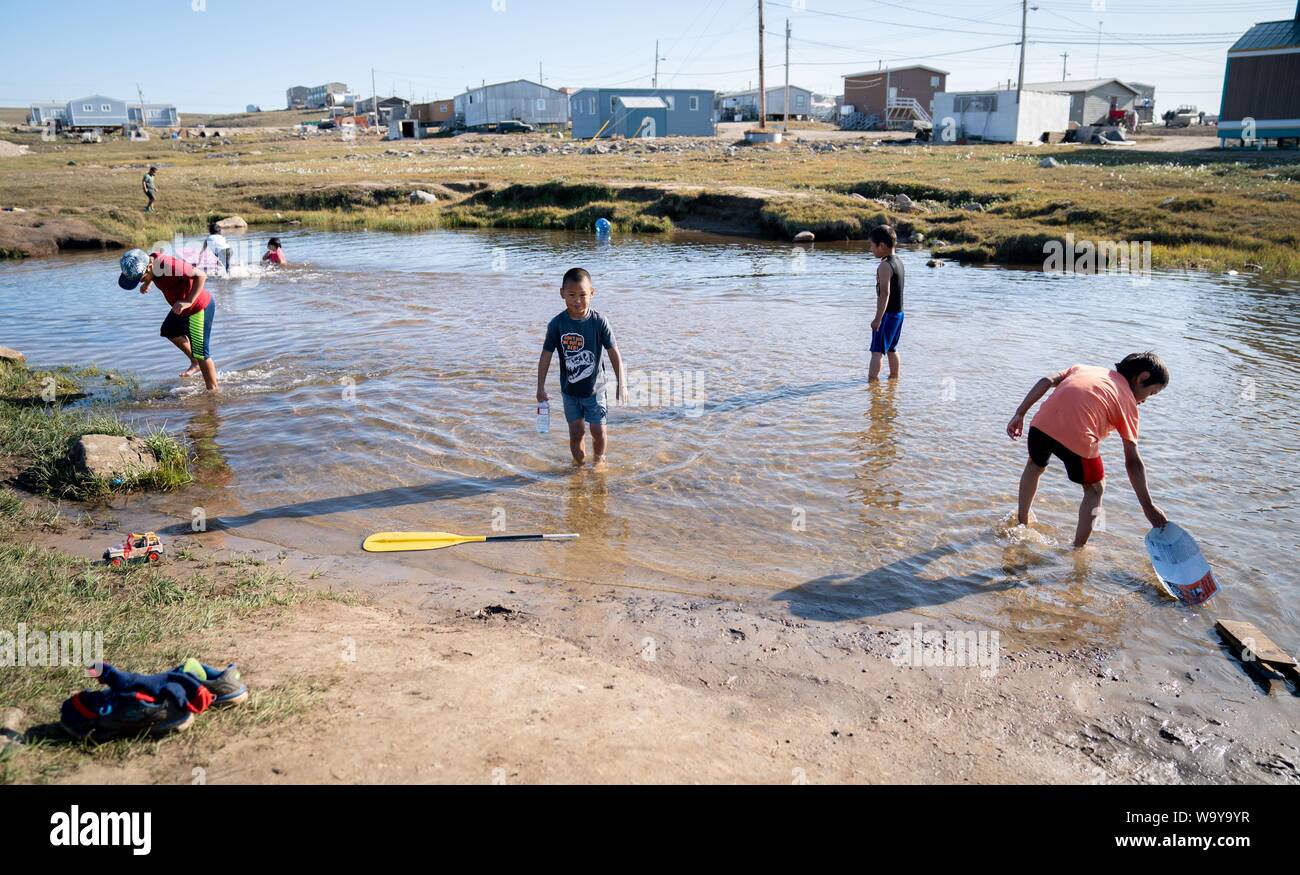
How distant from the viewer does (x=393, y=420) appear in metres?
9.25

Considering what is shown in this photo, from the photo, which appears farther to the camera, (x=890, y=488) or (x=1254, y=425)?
(x=1254, y=425)

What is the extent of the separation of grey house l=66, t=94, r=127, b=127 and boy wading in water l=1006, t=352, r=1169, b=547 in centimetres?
10569

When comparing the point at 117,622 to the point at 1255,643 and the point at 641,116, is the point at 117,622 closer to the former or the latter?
the point at 1255,643

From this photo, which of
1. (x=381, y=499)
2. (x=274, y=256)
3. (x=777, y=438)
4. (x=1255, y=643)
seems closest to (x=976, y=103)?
(x=274, y=256)

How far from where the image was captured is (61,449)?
24.5ft

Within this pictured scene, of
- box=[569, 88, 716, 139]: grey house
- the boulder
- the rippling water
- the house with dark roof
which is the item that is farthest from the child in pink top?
box=[569, 88, 716, 139]: grey house

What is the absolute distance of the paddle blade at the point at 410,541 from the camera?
616 centimetres

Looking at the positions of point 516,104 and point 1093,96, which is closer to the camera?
point 1093,96

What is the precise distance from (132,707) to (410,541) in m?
3.02

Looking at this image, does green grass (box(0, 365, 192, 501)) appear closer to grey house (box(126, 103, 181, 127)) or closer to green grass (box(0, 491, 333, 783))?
green grass (box(0, 491, 333, 783))

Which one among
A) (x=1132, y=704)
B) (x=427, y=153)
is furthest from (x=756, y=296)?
(x=427, y=153)
